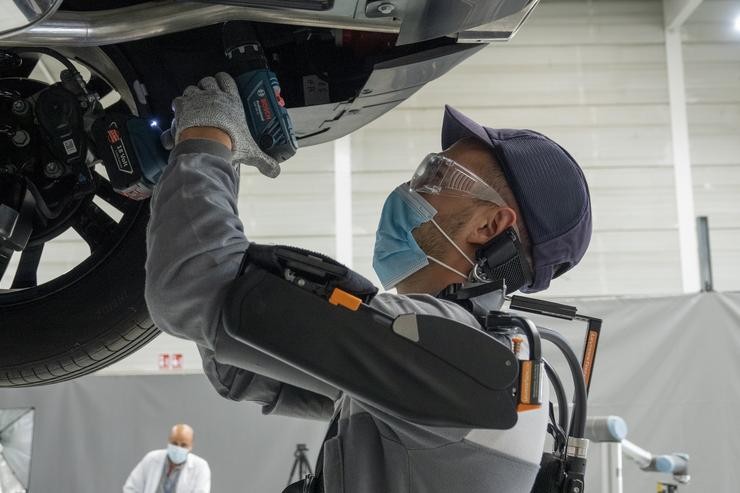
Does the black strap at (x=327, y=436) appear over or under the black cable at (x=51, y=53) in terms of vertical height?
under

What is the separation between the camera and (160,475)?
6016mm

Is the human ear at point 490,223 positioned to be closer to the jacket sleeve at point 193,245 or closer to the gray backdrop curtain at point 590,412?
the jacket sleeve at point 193,245

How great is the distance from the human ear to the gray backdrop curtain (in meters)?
3.34

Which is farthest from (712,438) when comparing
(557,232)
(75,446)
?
(75,446)

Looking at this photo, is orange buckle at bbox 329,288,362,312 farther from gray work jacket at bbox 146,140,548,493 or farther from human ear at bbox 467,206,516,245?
human ear at bbox 467,206,516,245

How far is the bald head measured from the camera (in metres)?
5.90

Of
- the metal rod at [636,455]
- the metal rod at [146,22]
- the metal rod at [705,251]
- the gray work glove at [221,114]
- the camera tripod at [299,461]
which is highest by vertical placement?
the metal rod at [705,251]

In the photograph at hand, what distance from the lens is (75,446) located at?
20.1ft

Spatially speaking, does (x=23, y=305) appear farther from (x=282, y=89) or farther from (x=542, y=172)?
(x=542, y=172)

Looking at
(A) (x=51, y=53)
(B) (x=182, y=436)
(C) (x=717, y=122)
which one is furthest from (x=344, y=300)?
(C) (x=717, y=122)

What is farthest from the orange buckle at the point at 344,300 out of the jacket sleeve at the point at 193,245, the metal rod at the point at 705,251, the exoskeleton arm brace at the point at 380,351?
the metal rod at the point at 705,251

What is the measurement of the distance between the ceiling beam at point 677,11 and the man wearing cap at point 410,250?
740 centimetres

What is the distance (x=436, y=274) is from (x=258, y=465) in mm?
4765

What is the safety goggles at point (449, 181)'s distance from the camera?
1484 mm
